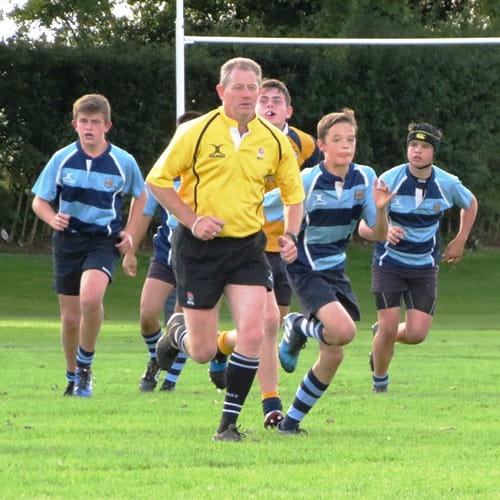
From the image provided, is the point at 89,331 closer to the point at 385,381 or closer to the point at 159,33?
the point at 385,381

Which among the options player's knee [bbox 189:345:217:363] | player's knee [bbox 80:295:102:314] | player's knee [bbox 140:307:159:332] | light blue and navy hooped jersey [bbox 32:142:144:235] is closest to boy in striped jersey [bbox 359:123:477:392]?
player's knee [bbox 140:307:159:332]

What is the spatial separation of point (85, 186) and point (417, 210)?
2603mm

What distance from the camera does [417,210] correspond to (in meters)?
12.2

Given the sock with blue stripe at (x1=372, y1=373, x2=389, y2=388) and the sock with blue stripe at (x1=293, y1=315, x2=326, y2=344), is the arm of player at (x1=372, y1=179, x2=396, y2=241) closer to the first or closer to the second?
the sock with blue stripe at (x1=293, y1=315, x2=326, y2=344)

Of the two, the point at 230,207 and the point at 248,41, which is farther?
the point at 248,41

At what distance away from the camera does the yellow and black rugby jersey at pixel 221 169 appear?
873cm

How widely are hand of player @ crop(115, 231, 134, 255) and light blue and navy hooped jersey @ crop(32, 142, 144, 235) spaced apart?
7 centimetres

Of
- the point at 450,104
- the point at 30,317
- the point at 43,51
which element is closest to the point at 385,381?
the point at 30,317

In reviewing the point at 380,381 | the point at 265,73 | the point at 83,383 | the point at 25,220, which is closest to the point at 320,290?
the point at 83,383

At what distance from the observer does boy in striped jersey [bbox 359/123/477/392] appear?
12195mm

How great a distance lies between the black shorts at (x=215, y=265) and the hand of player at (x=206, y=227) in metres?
0.26

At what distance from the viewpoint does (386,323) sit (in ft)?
40.7

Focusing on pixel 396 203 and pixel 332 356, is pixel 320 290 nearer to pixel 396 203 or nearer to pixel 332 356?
pixel 332 356

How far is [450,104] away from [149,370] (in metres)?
25.4
